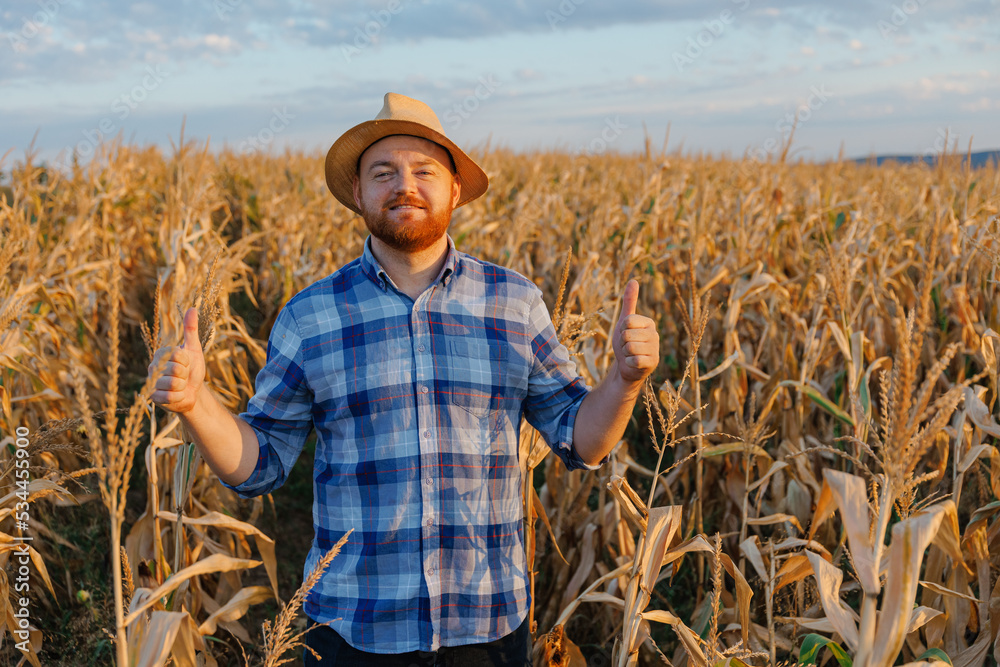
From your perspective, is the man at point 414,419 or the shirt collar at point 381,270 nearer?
the man at point 414,419

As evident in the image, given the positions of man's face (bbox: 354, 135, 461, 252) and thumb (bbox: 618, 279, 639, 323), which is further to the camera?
man's face (bbox: 354, 135, 461, 252)

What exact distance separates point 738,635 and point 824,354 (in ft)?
6.42

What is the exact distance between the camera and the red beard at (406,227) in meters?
1.97

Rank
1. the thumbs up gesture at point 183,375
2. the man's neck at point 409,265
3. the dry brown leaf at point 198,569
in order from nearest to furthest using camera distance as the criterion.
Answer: the dry brown leaf at point 198,569
the thumbs up gesture at point 183,375
the man's neck at point 409,265

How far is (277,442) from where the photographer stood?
204 cm

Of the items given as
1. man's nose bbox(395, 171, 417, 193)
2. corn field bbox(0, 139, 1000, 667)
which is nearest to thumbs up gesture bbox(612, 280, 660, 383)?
corn field bbox(0, 139, 1000, 667)

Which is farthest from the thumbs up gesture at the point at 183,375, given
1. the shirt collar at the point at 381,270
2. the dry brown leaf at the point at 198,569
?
the shirt collar at the point at 381,270

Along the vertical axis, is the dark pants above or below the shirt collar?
below

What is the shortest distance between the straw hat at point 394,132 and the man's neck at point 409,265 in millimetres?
296

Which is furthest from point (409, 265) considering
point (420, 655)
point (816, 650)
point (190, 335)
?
point (816, 650)

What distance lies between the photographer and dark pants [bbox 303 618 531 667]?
186 centimetres

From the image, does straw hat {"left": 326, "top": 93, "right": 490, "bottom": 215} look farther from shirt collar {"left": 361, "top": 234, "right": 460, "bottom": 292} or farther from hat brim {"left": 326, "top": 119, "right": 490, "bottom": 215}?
shirt collar {"left": 361, "top": 234, "right": 460, "bottom": 292}

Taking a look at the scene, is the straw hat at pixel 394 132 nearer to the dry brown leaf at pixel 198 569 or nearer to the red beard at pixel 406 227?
the red beard at pixel 406 227

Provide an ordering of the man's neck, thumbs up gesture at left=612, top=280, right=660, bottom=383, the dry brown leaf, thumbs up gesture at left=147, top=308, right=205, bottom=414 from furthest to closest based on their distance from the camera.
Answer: the man's neck
thumbs up gesture at left=612, top=280, right=660, bottom=383
thumbs up gesture at left=147, top=308, right=205, bottom=414
the dry brown leaf
